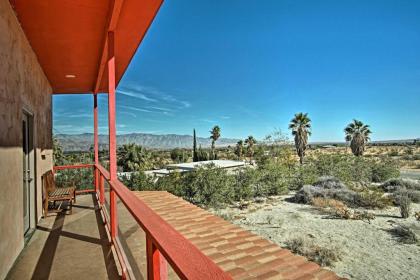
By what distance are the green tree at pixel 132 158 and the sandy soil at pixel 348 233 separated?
13932 millimetres

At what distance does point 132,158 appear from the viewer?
2300 cm

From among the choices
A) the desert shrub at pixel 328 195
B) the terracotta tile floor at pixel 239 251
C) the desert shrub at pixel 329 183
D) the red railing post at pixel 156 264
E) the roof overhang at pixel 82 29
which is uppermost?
the roof overhang at pixel 82 29

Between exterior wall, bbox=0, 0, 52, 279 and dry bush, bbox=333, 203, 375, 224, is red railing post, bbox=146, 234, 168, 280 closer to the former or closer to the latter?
exterior wall, bbox=0, 0, 52, 279

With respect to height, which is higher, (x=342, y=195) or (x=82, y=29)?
(x=82, y=29)

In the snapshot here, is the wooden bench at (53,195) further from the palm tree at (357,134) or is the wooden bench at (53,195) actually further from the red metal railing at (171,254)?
the palm tree at (357,134)

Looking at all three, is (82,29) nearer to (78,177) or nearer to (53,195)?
(53,195)

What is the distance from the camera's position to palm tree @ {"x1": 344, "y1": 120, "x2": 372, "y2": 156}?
2695 centimetres

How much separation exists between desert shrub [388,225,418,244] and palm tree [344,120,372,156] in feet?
68.2

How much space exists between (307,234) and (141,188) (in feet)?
20.4

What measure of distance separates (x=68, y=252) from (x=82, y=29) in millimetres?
2759

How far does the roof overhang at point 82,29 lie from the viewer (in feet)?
8.62

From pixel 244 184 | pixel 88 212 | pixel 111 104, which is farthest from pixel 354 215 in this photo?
pixel 111 104

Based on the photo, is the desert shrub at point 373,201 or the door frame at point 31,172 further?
the desert shrub at point 373,201

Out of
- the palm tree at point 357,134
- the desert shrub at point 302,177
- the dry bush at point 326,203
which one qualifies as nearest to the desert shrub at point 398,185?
the desert shrub at point 302,177
